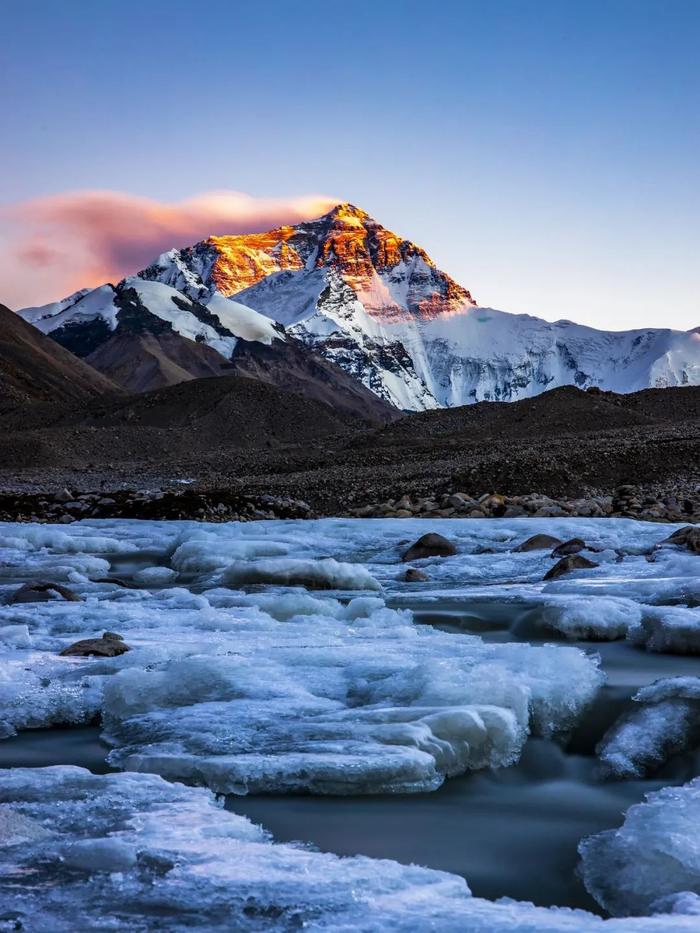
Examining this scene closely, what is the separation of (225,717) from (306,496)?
20314 mm

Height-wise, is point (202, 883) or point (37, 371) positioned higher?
point (37, 371)

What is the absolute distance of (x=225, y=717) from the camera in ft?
17.7

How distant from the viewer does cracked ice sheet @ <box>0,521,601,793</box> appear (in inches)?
184

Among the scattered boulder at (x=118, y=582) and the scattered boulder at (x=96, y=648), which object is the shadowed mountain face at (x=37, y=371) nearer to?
the scattered boulder at (x=118, y=582)

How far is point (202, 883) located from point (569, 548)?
10844 millimetres

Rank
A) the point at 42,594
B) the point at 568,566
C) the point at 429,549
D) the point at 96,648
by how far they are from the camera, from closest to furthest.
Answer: the point at 96,648 < the point at 42,594 < the point at 568,566 < the point at 429,549

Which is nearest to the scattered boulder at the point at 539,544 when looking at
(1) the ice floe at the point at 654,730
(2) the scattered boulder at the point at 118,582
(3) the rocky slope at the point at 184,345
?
(2) the scattered boulder at the point at 118,582

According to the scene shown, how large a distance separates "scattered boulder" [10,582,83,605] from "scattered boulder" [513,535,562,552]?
6476 millimetres

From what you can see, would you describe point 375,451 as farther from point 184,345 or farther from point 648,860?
point 184,345

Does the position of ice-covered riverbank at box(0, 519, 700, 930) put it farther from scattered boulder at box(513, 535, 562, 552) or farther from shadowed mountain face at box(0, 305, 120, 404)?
shadowed mountain face at box(0, 305, 120, 404)

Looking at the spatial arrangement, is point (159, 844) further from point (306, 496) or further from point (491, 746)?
point (306, 496)

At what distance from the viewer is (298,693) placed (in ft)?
19.2

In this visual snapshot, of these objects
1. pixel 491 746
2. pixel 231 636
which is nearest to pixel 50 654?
pixel 231 636

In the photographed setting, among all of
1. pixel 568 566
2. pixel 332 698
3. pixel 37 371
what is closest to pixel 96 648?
pixel 332 698
